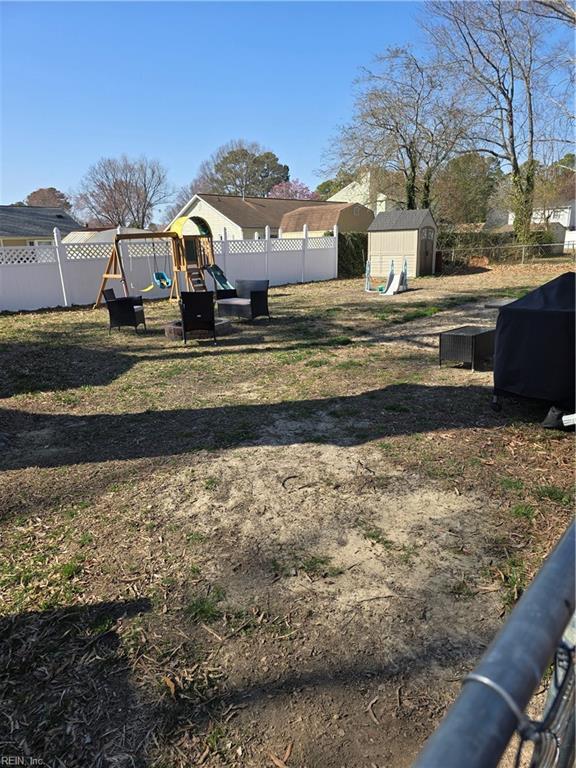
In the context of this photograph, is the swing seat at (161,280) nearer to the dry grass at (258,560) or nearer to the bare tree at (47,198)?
the dry grass at (258,560)

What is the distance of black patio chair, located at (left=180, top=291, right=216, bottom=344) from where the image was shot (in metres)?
8.00

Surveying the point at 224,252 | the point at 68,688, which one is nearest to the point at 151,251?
the point at 224,252

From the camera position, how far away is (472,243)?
23906 millimetres

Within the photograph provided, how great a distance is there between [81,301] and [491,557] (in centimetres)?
1332

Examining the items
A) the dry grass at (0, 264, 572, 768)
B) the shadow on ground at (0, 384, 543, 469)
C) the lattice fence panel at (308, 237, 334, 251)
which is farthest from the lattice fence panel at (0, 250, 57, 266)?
the lattice fence panel at (308, 237, 334, 251)

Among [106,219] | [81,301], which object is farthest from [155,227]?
[81,301]

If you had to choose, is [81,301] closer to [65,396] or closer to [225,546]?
[65,396]

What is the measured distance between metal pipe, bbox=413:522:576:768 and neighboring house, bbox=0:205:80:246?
32133 mm

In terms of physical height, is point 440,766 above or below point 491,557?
above

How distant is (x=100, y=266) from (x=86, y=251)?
52 cm

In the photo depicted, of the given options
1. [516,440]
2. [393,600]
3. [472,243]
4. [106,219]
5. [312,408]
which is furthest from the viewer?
[106,219]

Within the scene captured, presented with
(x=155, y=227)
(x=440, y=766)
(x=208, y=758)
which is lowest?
(x=208, y=758)

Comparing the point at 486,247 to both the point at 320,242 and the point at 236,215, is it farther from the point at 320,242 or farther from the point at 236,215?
the point at 236,215

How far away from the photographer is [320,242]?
64.5 ft
